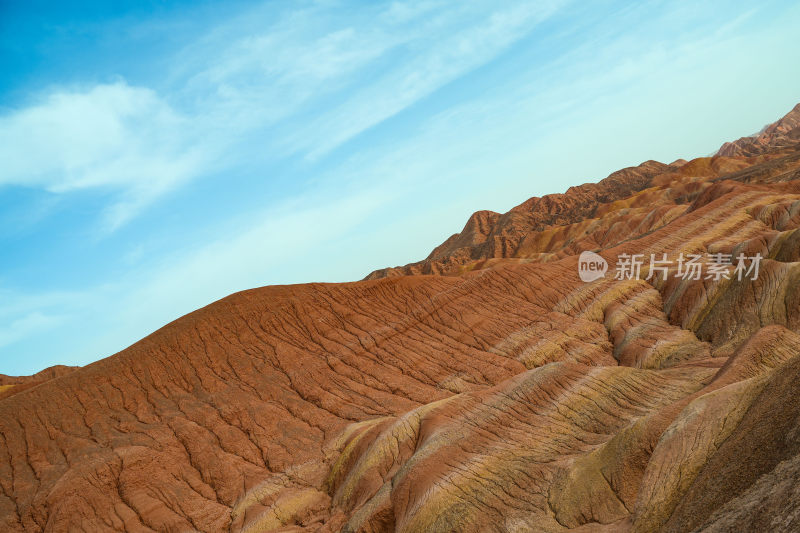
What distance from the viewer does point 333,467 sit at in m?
30.5

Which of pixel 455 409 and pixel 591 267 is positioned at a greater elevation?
pixel 591 267

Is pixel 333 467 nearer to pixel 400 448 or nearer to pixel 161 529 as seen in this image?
pixel 400 448

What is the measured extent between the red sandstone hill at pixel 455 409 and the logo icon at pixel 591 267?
0.85m

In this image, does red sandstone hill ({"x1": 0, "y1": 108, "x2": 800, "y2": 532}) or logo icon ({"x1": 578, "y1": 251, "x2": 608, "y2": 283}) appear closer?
red sandstone hill ({"x1": 0, "y1": 108, "x2": 800, "y2": 532})

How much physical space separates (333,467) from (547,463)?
1273 cm

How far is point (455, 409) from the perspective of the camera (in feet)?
90.0

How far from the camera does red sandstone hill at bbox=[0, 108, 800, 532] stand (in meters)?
16.5

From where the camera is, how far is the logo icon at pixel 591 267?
5712 centimetres

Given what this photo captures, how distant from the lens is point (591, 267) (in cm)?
5900

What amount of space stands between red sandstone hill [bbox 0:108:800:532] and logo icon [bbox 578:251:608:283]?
848mm

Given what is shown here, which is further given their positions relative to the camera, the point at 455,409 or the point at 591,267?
the point at 591,267

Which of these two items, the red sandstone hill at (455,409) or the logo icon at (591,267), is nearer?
the red sandstone hill at (455,409)

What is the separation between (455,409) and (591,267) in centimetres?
3622

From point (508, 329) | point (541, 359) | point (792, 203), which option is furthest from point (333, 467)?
point (792, 203)
